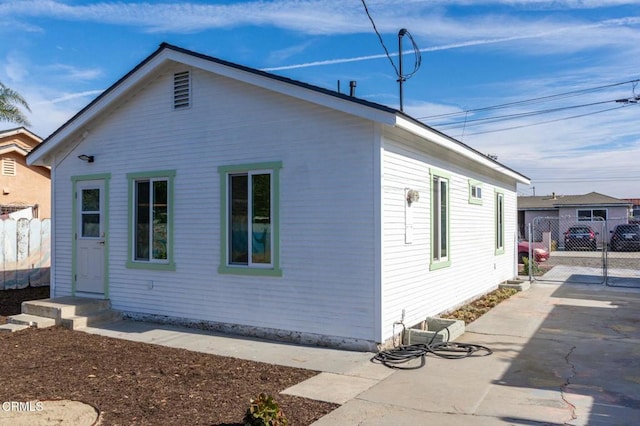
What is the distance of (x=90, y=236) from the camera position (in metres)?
10.5

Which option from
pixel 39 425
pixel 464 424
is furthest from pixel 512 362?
pixel 39 425

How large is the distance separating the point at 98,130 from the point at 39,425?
23.1ft

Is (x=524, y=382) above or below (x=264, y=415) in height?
below

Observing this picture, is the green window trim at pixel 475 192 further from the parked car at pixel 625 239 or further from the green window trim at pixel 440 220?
the parked car at pixel 625 239

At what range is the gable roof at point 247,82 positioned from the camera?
23.2ft

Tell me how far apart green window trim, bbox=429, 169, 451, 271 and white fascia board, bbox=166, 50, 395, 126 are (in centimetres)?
254

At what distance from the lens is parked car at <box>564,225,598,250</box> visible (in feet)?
99.1

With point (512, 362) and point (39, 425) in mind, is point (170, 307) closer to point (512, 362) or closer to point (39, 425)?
point (39, 425)

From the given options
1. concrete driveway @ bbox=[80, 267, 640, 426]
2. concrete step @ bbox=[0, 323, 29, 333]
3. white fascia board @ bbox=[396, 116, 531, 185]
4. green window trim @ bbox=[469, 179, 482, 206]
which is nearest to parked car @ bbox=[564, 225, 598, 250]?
white fascia board @ bbox=[396, 116, 531, 185]

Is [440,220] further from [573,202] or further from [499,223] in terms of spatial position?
[573,202]

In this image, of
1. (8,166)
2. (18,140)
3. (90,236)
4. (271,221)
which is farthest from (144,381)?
(18,140)

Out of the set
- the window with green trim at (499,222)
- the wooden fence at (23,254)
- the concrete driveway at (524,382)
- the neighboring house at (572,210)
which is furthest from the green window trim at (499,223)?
the neighboring house at (572,210)

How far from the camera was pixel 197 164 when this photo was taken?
29.5ft

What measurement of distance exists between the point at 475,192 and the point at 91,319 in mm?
8499
